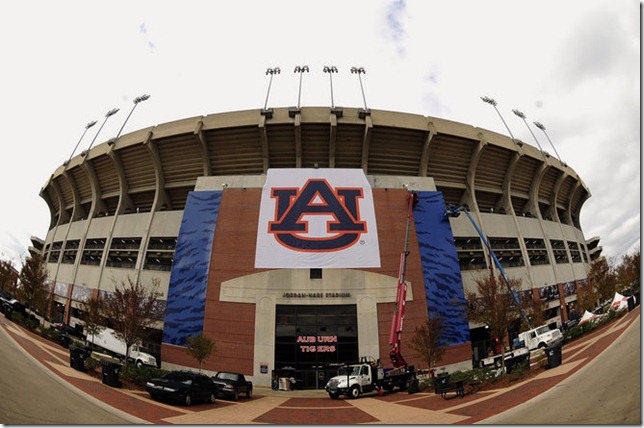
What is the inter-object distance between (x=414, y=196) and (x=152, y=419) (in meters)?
22.3

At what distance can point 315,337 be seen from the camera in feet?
68.8

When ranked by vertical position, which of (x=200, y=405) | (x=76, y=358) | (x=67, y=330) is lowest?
(x=67, y=330)

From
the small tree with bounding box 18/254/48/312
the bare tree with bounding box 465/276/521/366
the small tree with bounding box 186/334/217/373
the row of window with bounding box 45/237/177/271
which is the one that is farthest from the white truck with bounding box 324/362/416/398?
the row of window with bounding box 45/237/177/271

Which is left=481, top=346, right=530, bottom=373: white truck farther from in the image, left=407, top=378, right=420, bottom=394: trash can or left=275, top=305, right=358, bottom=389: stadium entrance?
left=275, top=305, right=358, bottom=389: stadium entrance

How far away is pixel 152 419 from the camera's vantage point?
158 inches

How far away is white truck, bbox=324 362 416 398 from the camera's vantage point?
1411 centimetres

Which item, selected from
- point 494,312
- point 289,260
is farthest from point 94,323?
point 494,312

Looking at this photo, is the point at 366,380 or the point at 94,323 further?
the point at 94,323

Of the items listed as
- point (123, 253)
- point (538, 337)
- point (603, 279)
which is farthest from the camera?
point (123, 253)

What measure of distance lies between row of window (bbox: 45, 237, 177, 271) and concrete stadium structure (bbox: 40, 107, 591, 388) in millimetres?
175

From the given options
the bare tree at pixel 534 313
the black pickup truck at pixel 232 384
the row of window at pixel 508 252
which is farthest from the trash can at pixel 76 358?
the row of window at pixel 508 252

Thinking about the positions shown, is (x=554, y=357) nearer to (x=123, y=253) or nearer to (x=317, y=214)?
(x=317, y=214)

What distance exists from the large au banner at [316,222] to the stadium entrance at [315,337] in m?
5.07

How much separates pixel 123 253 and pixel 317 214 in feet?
75.9
